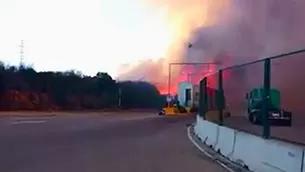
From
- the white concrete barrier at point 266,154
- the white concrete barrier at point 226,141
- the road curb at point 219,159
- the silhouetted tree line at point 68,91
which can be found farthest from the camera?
the silhouetted tree line at point 68,91

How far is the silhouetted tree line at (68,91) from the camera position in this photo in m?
80.3

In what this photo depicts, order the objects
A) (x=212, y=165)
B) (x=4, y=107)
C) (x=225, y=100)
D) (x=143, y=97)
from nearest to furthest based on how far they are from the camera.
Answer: (x=212, y=165), (x=225, y=100), (x=4, y=107), (x=143, y=97)

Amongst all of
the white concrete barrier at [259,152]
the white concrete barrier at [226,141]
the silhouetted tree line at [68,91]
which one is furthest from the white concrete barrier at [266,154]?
the silhouetted tree line at [68,91]

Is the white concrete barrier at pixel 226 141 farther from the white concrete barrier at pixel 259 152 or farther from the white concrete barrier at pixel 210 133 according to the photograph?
the white concrete barrier at pixel 210 133

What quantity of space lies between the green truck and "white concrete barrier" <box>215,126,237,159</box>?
2.74 ft

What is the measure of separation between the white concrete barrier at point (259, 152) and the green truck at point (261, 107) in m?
0.83

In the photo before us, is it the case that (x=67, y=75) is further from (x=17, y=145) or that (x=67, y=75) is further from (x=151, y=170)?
(x=151, y=170)

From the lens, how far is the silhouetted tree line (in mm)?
80312

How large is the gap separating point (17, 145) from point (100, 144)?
2.68 m

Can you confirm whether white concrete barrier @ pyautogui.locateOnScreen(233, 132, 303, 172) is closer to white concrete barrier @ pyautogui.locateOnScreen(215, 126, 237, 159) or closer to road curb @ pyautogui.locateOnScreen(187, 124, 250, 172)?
Answer: road curb @ pyautogui.locateOnScreen(187, 124, 250, 172)

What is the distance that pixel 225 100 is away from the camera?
2189 centimetres

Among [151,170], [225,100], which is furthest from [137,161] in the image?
[225,100]

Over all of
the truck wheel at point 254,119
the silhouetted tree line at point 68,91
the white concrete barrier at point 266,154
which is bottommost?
the white concrete barrier at point 266,154

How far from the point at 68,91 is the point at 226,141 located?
79.3 metres
